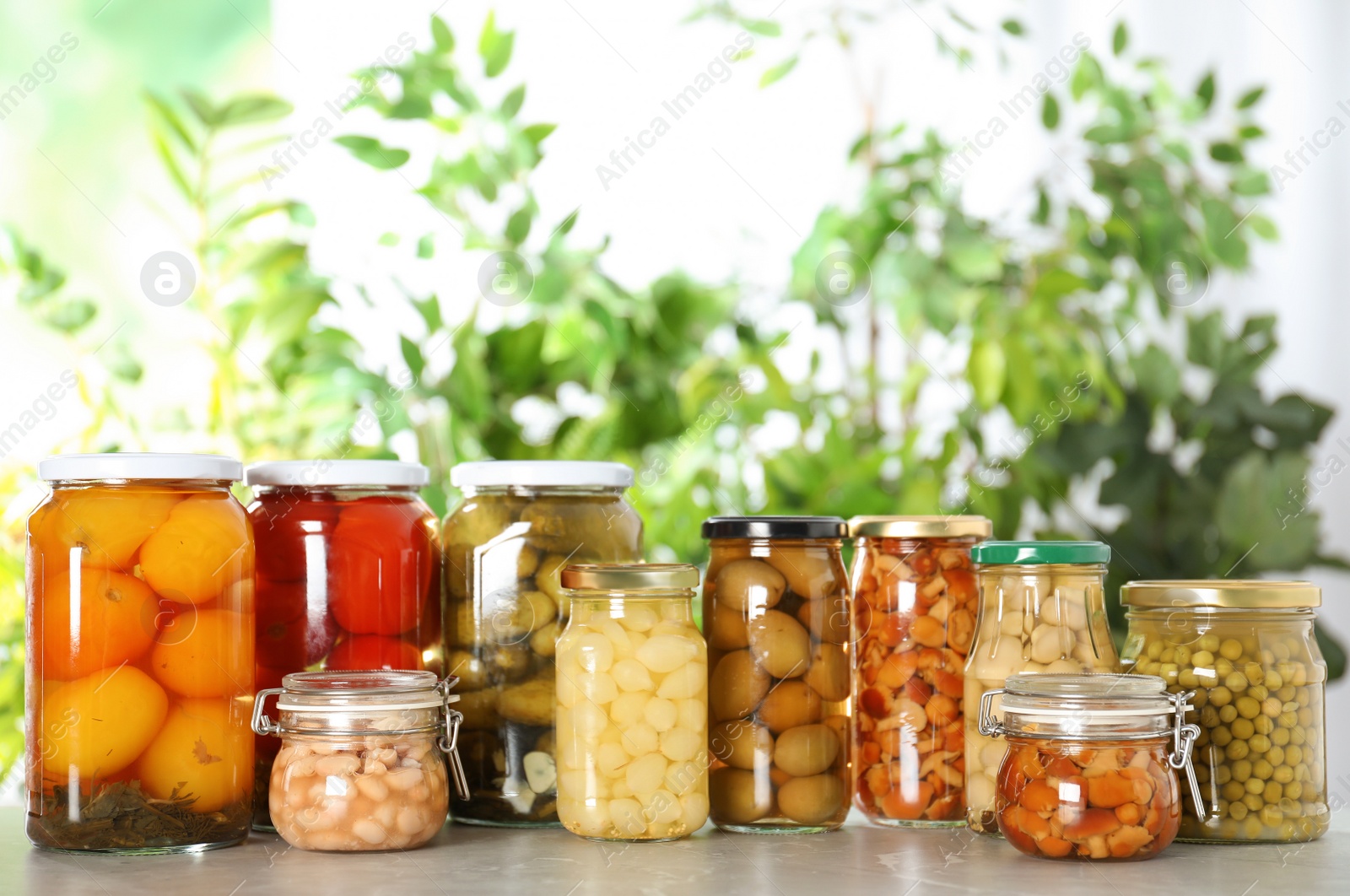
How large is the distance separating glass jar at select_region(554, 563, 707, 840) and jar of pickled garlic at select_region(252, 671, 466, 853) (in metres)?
0.10

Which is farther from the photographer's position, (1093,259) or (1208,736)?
(1093,259)

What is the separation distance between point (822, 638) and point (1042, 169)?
51.2 inches

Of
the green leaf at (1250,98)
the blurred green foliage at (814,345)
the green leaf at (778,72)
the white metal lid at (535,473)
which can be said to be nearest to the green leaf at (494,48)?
the blurred green foliage at (814,345)

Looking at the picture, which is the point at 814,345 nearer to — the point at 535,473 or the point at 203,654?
the point at 535,473

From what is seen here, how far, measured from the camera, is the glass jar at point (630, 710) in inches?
29.6

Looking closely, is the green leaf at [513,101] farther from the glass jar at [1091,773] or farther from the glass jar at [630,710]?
the glass jar at [1091,773]

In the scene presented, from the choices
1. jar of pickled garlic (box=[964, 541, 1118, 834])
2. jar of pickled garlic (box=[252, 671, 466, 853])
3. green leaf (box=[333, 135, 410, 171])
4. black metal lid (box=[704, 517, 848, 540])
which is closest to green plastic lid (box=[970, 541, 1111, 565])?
jar of pickled garlic (box=[964, 541, 1118, 834])

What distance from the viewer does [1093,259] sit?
58.1 inches

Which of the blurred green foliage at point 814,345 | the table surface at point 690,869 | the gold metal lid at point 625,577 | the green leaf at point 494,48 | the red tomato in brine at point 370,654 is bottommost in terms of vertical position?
the table surface at point 690,869

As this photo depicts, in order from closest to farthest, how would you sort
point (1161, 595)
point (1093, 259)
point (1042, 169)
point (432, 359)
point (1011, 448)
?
point (1161, 595), point (432, 359), point (1093, 259), point (1011, 448), point (1042, 169)

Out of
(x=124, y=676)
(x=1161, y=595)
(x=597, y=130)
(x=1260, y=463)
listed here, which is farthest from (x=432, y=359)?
(x=1260, y=463)

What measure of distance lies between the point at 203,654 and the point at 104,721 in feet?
0.23

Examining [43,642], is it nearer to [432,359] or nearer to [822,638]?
[822,638]

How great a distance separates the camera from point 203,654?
0.75 meters
